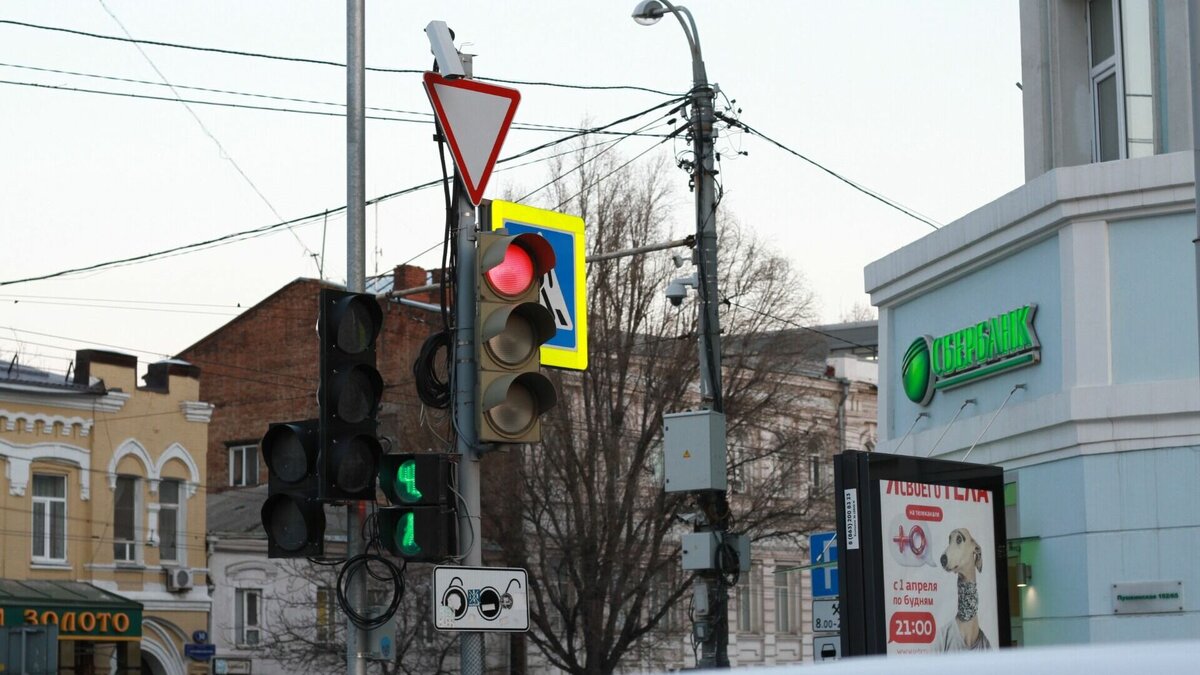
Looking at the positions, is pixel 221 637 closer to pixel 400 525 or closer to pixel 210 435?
pixel 210 435

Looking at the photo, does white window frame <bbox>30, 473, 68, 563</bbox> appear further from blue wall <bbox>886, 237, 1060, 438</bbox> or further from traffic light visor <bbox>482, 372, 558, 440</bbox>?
traffic light visor <bbox>482, 372, 558, 440</bbox>

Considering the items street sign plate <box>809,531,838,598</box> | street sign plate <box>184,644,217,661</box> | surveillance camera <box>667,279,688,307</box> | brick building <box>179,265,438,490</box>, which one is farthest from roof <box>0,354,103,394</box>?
street sign plate <box>809,531,838,598</box>

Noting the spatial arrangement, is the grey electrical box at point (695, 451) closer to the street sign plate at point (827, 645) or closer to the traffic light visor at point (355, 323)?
the street sign plate at point (827, 645)

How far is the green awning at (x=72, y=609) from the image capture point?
36.6 m

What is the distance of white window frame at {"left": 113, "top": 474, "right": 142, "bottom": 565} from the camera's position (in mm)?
40688

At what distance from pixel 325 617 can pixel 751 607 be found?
16.5 m

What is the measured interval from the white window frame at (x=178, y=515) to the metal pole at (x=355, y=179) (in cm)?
3261

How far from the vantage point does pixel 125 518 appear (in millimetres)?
41156

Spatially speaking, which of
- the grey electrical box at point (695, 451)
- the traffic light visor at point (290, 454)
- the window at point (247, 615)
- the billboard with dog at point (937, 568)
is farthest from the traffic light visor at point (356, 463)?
the window at point (247, 615)

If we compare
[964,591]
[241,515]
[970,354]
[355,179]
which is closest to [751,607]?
[241,515]

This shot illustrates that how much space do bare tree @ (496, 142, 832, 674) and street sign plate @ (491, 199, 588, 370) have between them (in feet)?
87.4

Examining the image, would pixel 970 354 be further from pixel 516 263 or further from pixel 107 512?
pixel 107 512

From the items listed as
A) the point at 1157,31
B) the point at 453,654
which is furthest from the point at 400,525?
the point at 453,654

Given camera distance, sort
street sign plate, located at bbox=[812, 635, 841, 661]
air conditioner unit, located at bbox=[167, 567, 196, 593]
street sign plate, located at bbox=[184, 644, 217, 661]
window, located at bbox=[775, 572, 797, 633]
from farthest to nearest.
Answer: window, located at bbox=[775, 572, 797, 633] → air conditioner unit, located at bbox=[167, 567, 196, 593] → street sign plate, located at bbox=[184, 644, 217, 661] → street sign plate, located at bbox=[812, 635, 841, 661]
